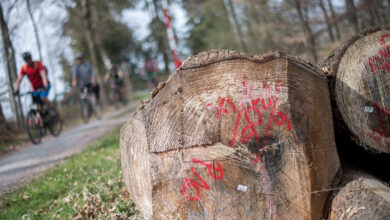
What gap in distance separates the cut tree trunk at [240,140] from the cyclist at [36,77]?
19.5 feet

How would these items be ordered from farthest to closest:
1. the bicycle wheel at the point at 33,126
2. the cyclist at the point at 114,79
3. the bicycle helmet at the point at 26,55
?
the cyclist at the point at 114,79
the bicycle wheel at the point at 33,126
the bicycle helmet at the point at 26,55

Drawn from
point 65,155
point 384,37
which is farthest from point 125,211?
point 65,155

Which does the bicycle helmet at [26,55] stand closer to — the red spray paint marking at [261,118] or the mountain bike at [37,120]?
the mountain bike at [37,120]

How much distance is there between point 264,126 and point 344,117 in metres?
0.74

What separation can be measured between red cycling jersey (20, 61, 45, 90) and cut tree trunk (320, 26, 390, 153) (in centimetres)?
664

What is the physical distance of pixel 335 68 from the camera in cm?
218

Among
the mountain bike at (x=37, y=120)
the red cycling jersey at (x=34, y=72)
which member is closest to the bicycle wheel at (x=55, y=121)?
the mountain bike at (x=37, y=120)

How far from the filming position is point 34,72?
23.0 ft

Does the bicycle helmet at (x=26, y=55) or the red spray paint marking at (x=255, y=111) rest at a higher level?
the bicycle helmet at (x=26, y=55)

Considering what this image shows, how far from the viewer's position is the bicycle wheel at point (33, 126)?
710 centimetres

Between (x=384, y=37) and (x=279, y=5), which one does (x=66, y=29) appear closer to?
(x=279, y=5)

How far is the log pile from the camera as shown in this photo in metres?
1.76

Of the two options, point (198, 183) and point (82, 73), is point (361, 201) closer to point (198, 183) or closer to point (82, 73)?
point (198, 183)

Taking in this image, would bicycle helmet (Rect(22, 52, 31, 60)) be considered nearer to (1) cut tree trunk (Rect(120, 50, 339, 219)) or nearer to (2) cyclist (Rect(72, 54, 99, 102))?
(2) cyclist (Rect(72, 54, 99, 102))
